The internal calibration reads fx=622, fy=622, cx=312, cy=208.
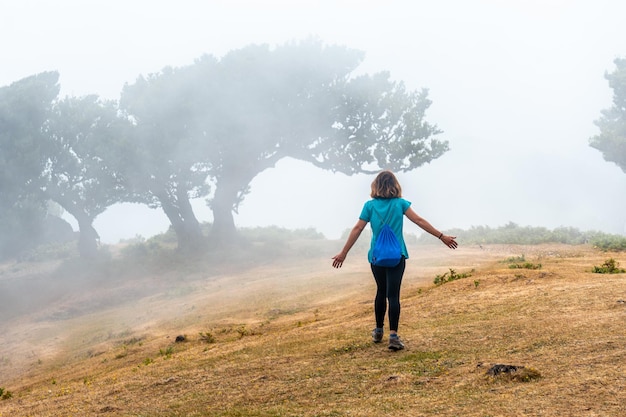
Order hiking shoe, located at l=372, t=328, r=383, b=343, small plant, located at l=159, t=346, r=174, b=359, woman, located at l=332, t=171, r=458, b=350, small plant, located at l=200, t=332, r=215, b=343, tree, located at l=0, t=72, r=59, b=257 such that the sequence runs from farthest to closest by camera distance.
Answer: tree, located at l=0, t=72, r=59, b=257 → small plant, located at l=200, t=332, r=215, b=343 → small plant, located at l=159, t=346, r=174, b=359 → hiking shoe, located at l=372, t=328, r=383, b=343 → woman, located at l=332, t=171, r=458, b=350

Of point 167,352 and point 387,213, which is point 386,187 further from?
point 167,352

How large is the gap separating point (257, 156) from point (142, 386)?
1106 inches

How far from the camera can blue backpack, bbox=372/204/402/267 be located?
746cm

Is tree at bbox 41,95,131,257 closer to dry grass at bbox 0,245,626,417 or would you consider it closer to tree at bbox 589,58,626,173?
dry grass at bbox 0,245,626,417

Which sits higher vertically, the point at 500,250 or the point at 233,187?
the point at 233,187

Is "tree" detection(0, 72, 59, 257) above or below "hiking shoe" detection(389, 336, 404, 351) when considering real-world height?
above

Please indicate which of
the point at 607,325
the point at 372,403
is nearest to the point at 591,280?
the point at 607,325

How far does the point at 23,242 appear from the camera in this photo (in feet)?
120

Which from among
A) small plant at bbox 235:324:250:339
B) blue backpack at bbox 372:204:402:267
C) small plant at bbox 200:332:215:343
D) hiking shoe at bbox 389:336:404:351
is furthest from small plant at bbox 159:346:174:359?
blue backpack at bbox 372:204:402:267

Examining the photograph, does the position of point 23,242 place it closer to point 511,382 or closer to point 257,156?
point 257,156

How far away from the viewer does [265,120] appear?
34.1 m

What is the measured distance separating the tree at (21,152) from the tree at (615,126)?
36277 mm

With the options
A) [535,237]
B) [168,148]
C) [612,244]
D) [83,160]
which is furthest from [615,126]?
[83,160]

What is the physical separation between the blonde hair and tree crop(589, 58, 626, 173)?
1573 inches
